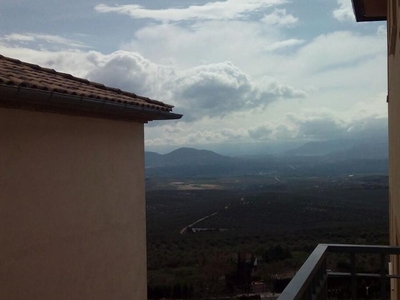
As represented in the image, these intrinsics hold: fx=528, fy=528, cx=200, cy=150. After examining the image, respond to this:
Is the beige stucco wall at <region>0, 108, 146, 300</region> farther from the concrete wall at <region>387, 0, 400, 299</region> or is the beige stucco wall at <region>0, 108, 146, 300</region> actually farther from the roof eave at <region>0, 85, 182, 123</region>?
the concrete wall at <region>387, 0, 400, 299</region>

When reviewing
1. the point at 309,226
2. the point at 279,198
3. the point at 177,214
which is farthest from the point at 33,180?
the point at 279,198

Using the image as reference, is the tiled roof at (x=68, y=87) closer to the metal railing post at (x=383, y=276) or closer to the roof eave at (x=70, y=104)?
the roof eave at (x=70, y=104)

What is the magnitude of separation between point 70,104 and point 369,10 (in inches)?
215

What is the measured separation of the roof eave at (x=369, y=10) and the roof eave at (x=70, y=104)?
345 centimetres

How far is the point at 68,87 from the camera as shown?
564 cm

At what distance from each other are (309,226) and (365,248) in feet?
93.6

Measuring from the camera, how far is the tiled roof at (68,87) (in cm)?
468

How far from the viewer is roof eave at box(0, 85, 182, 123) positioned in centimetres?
453

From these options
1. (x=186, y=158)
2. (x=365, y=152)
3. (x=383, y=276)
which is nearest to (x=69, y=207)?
(x=383, y=276)

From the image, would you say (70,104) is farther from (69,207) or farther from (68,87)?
(69,207)

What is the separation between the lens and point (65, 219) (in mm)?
5809

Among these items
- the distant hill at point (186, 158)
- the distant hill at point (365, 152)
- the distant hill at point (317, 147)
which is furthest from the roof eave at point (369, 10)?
the distant hill at point (317, 147)

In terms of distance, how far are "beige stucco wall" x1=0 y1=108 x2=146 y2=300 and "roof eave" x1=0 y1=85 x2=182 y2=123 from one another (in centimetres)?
9

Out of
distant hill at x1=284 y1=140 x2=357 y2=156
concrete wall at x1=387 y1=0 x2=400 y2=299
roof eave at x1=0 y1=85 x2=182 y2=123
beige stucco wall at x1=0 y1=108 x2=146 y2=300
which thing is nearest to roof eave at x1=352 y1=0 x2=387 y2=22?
concrete wall at x1=387 y1=0 x2=400 y2=299
